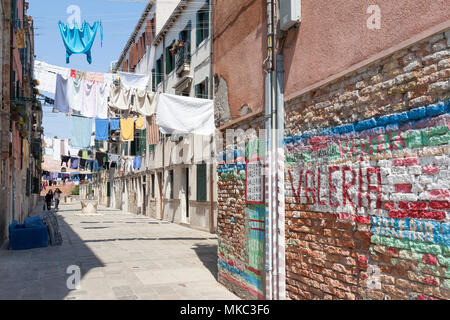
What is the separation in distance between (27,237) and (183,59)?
33.5 ft

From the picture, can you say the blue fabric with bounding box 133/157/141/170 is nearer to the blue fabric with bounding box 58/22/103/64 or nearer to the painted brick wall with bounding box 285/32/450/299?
the blue fabric with bounding box 58/22/103/64

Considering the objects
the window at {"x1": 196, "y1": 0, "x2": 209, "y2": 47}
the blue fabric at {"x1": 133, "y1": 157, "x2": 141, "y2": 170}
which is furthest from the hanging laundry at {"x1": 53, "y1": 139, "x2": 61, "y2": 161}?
the window at {"x1": 196, "y1": 0, "x2": 209, "y2": 47}

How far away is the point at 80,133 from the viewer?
75.6 feet

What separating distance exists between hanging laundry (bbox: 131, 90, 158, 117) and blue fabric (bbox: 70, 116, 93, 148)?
10.4 metres

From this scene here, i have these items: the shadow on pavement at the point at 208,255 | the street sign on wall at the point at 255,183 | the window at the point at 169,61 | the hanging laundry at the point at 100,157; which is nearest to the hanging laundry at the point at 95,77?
the shadow on pavement at the point at 208,255

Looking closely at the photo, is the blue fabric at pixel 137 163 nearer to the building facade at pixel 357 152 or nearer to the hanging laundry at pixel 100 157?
the hanging laundry at pixel 100 157

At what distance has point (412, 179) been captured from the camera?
3336mm

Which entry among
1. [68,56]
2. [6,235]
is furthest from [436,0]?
[6,235]

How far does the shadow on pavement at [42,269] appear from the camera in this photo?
6.48m

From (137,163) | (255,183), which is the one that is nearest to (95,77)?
(255,183)

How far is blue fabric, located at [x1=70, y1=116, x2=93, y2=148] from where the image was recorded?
22859 mm

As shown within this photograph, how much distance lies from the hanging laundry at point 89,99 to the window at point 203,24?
4.79 meters

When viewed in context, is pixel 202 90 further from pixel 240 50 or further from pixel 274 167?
pixel 274 167

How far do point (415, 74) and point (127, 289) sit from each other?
532cm
